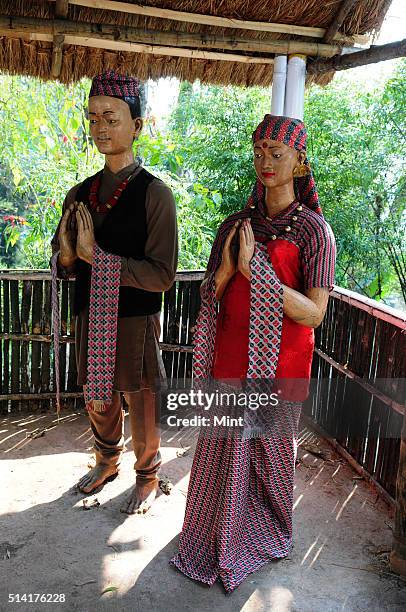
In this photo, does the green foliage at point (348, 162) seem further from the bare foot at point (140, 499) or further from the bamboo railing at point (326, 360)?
the bare foot at point (140, 499)

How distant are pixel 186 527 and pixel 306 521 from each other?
0.72 meters

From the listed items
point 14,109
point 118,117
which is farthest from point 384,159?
point 118,117

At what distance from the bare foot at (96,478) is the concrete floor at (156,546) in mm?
47

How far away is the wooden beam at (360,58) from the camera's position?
300 centimetres

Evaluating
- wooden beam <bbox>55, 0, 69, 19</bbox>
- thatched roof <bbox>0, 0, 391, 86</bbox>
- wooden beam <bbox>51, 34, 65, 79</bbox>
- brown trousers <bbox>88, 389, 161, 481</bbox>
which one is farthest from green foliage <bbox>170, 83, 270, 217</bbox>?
brown trousers <bbox>88, 389, 161, 481</bbox>

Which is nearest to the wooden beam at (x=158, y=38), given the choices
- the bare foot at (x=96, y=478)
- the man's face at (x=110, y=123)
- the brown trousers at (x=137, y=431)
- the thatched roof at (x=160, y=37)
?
the thatched roof at (x=160, y=37)

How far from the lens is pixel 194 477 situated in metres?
2.54

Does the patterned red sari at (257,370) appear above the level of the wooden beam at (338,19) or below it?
below

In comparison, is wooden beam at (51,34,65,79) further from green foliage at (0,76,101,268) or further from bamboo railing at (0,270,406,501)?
green foliage at (0,76,101,268)

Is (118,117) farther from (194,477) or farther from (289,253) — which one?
(194,477)

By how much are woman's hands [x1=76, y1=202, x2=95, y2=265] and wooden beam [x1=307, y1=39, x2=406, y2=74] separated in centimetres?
180

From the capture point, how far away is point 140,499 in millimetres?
3002

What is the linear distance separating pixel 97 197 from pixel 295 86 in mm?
1536

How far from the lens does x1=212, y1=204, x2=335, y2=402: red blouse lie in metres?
2.27
